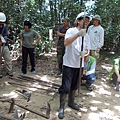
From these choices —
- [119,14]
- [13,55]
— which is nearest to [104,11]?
[119,14]

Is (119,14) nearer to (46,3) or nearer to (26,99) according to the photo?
(46,3)

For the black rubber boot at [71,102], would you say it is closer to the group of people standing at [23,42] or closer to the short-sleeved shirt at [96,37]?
the short-sleeved shirt at [96,37]

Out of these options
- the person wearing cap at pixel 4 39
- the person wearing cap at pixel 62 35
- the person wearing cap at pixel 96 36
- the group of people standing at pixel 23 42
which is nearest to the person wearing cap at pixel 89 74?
the person wearing cap at pixel 96 36

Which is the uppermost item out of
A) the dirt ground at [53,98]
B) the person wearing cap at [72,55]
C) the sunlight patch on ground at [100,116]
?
the person wearing cap at [72,55]

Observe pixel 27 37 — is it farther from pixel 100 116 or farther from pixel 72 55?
pixel 100 116

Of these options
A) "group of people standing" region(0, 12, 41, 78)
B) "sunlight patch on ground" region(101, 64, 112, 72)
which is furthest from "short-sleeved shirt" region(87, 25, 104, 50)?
"sunlight patch on ground" region(101, 64, 112, 72)

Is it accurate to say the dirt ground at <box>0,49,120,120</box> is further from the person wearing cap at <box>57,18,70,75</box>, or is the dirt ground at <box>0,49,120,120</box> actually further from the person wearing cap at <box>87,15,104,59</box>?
the person wearing cap at <box>87,15,104,59</box>

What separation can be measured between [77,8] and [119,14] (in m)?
1.65

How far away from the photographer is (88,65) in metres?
4.09

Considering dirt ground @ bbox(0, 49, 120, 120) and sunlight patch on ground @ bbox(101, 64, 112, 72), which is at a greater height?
sunlight patch on ground @ bbox(101, 64, 112, 72)

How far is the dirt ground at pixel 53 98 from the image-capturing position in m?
2.92

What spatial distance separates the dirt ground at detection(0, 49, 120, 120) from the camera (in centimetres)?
292

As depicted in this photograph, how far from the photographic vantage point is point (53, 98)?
3506mm

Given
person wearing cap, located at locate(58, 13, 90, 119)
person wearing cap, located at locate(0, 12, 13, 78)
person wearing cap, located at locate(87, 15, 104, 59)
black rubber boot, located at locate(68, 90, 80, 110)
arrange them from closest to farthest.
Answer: person wearing cap, located at locate(58, 13, 90, 119) < black rubber boot, located at locate(68, 90, 80, 110) < person wearing cap, located at locate(0, 12, 13, 78) < person wearing cap, located at locate(87, 15, 104, 59)
